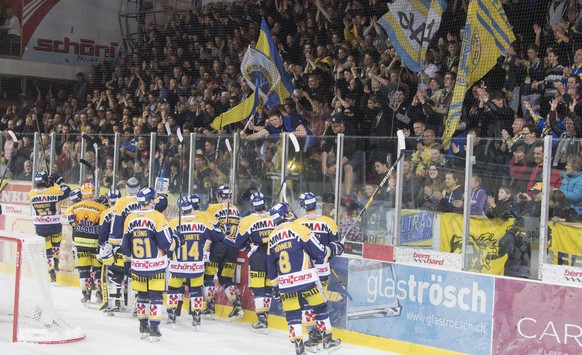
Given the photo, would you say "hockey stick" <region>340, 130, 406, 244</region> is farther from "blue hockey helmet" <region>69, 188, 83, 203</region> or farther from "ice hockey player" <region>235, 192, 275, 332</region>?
"blue hockey helmet" <region>69, 188, 83, 203</region>

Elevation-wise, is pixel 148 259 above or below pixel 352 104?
below

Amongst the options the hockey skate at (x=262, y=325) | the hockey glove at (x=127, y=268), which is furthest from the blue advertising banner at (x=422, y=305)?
the hockey glove at (x=127, y=268)

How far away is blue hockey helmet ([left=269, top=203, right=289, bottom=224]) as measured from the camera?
8711 mm

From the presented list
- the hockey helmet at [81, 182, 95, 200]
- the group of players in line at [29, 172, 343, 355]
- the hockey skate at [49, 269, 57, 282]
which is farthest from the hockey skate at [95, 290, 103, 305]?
the hockey skate at [49, 269, 57, 282]

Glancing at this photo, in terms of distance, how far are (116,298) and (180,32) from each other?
8.08m

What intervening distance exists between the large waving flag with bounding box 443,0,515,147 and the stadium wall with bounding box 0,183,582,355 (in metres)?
2.82

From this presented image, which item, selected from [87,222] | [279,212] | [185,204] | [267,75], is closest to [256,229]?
[279,212]

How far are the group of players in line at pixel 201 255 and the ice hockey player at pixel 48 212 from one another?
0.83m

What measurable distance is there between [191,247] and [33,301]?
1.80 m

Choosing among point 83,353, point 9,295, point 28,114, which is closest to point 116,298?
point 9,295

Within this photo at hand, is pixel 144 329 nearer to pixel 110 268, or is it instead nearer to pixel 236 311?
pixel 236 311

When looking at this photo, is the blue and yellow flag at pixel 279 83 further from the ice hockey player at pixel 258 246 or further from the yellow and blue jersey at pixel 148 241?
the yellow and blue jersey at pixel 148 241

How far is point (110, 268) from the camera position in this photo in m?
9.80

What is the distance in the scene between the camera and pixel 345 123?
33.7 feet
